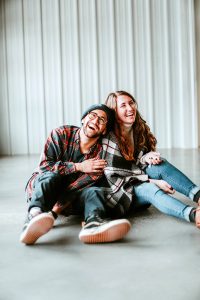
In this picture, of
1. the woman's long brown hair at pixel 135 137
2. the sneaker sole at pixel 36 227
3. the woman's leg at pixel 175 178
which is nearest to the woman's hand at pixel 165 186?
the woman's leg at pixel 175 178

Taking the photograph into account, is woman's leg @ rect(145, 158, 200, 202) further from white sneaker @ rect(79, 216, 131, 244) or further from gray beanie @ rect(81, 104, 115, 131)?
white sneaker @ rect(79, 216, 131, 244)

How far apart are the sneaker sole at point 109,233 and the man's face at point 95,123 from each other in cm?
76

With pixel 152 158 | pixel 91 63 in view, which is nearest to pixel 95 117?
pixel 152 158

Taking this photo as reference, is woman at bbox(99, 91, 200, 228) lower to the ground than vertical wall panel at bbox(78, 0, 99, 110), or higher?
lower

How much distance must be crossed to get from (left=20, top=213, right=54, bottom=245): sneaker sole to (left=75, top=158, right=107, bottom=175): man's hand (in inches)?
24.3

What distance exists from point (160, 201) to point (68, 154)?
2.45 ft

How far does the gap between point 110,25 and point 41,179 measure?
7.04 metres

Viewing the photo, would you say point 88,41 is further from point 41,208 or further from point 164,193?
point 41,208

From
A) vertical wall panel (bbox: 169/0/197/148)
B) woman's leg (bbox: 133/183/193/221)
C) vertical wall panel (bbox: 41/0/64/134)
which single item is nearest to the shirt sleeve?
woman's leg (bbox: 133/183/193/221)

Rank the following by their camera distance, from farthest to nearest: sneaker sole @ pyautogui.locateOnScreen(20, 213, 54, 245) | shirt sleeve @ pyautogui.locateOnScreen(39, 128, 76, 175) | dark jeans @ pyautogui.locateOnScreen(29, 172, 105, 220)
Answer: shirt sleeve @ pyautogui.locateOnScreen(39, 128, 76, 175), dark jeans @ pyautogui.locateOnScreen(29, 172, 105, 220), sneaker sole @ pyautogui.locateOnScreen(20, 213, 54, 245)

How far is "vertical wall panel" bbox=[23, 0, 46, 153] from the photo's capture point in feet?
31.0

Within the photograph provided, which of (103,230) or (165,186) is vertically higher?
(165,186)

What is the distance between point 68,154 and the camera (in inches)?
130

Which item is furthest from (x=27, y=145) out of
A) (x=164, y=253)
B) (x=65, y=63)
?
(x=164, y=253)
